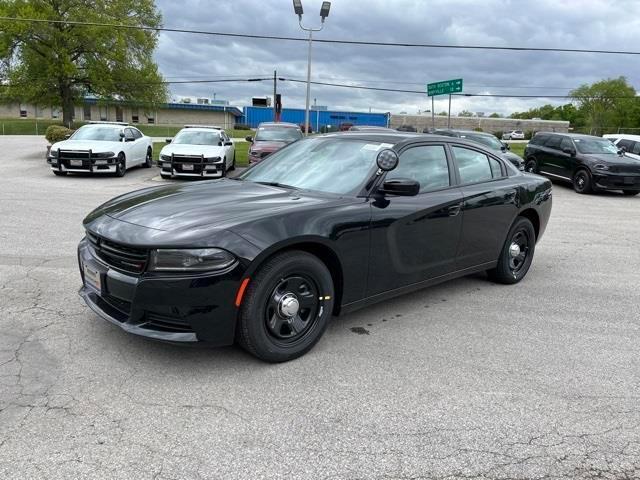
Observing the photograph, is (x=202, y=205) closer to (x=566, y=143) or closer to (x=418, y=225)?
(x=418, y=225)

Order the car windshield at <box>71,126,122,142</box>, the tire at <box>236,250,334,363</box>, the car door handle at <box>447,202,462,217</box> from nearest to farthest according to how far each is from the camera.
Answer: the tire at <box>236,250,334,363</box> → the car door handle at <box>447,202,462,217</box> → the car windshield at <box>71,126,122,142</box>

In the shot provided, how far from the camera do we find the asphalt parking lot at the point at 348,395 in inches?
99.0

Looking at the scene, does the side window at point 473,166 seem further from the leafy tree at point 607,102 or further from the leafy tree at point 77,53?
the leafy tree at point 607,102

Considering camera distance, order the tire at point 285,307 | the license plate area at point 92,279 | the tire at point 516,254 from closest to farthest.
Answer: the tire at point 285,307
the license plate area at point 92,279
the tire at point 516,254

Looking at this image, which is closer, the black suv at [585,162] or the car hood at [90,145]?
the car hood at [90,145]

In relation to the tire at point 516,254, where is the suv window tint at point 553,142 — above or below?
above

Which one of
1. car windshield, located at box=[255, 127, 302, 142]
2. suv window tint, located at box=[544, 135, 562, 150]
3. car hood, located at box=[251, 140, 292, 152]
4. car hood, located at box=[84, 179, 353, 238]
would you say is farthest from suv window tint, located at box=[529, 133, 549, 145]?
car hood, located at box=[84, 179, 353, 238]

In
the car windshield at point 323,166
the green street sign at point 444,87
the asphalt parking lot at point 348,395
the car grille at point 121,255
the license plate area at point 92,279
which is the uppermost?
the green street sign at point 444,87

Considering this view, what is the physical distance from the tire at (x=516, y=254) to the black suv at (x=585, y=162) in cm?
A: 1113

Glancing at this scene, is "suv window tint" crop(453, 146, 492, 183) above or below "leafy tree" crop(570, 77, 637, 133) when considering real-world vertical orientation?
below

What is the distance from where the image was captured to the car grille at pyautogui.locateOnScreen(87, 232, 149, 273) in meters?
3.14

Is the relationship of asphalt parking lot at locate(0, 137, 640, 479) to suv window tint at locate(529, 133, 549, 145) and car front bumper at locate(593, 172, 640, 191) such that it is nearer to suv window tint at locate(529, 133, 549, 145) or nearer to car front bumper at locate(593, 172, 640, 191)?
car front bumper at locate(593, 172, 640, 191)

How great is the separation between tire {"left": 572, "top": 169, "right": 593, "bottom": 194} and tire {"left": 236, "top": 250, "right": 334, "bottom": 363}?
14.4 m

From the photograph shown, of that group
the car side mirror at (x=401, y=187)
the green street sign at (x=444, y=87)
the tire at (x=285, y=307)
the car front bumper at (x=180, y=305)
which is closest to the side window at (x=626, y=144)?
the green street sign at (x=444, y=87)
